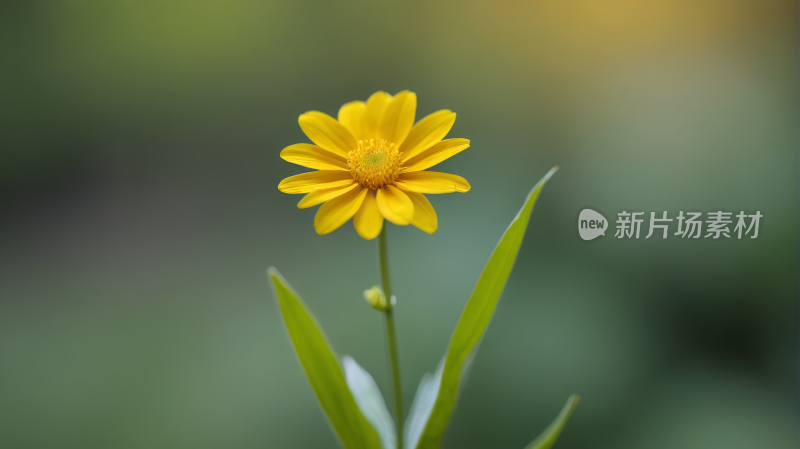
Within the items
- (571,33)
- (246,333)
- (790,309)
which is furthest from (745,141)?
(246,333)

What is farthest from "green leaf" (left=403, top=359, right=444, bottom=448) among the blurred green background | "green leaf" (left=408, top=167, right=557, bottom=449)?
the blurred green background

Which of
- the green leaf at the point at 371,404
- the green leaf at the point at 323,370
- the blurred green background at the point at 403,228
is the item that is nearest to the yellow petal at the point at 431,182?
the green leaf at the point at 323,370

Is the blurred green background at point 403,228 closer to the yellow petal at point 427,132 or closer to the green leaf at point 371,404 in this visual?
the green leaf at point 371,404

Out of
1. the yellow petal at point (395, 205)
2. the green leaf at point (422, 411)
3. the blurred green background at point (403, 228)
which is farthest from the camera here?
the blurred green background at point (403, 228)

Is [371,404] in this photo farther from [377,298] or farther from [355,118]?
[355,118]

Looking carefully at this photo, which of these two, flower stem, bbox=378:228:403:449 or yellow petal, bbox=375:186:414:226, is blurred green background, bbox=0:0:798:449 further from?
yellow petal, bbox=375:186:414:226

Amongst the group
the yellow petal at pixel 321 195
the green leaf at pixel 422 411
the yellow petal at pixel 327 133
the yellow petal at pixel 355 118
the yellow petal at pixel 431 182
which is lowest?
the green leaf at pixel 422 411
